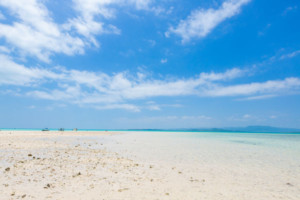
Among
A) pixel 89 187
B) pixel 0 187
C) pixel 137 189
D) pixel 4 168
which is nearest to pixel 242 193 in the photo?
pixel 137 189

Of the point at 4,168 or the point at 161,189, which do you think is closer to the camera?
the point at 161,189

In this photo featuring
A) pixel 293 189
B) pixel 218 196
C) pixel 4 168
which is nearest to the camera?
pixel 218 196

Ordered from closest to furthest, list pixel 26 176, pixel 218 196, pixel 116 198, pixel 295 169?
pixel 116 198, pixel 218 196, pixel 26 176, pixel 295 169

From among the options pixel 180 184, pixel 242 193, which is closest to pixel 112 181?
pixel 180 184

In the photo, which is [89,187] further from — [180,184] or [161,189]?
[180,184]

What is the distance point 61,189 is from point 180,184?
5876mm

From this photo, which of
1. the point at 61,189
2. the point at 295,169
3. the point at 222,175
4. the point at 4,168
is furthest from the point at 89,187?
the point at 295,169

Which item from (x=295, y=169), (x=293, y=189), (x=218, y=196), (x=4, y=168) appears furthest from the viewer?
(x=295, y=169)

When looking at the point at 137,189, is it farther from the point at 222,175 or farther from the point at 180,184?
the point at 222,175

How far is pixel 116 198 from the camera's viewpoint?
7.49m

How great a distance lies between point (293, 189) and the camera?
9344 millimetres

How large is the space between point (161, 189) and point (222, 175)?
5201 millimetres

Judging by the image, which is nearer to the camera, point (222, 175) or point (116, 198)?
point (116, 198)

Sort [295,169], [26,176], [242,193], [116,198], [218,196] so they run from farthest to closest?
[295,169], [26,176], [242,193], [218,196], [116,198]
